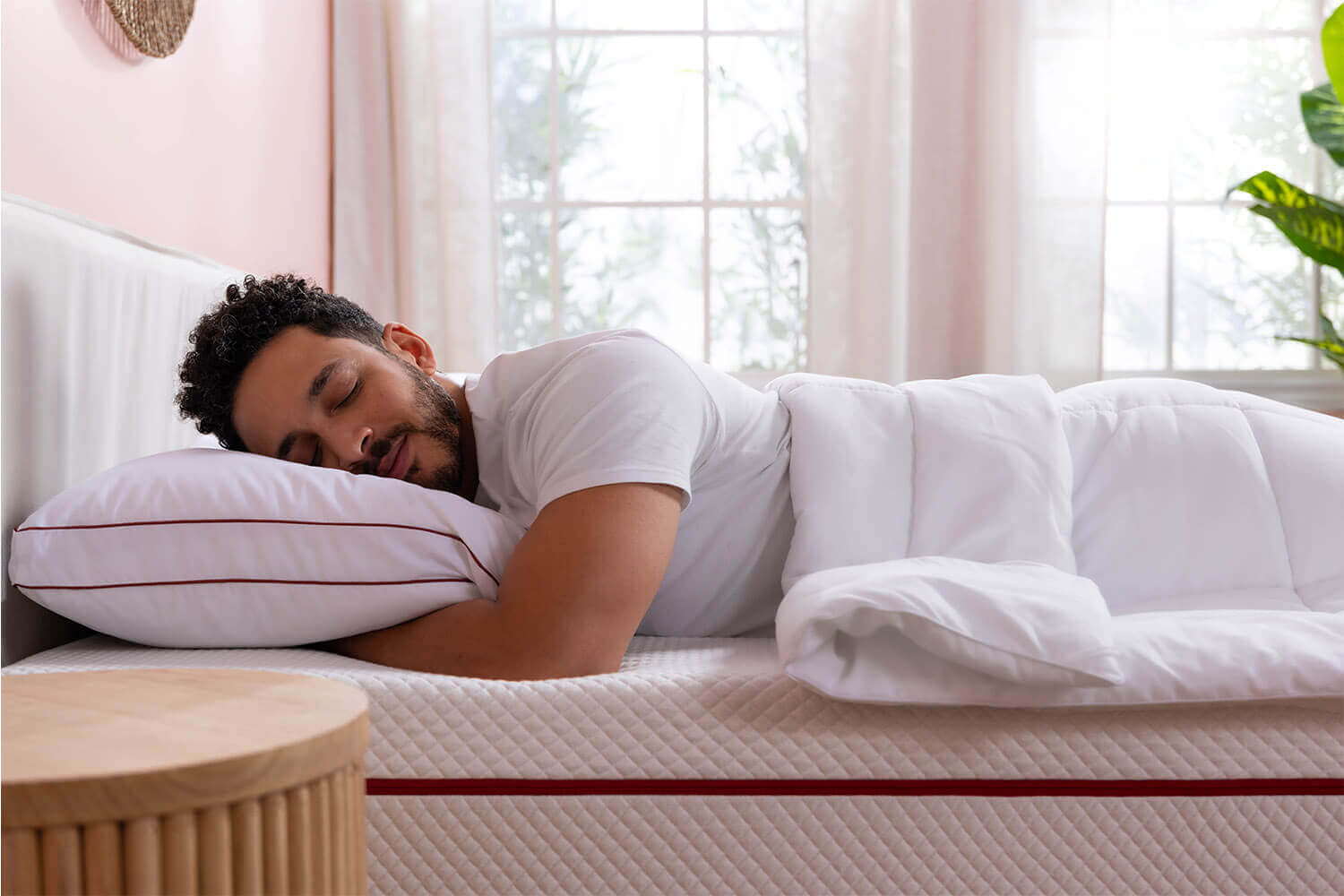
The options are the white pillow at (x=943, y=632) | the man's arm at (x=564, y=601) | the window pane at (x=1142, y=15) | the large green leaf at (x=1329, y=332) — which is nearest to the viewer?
the white pillow at (x=943, y=632)

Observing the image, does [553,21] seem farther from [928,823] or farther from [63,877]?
[63,877]

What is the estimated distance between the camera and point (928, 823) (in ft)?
2.88

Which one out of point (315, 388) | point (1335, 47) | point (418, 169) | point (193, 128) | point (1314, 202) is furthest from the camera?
point (418, 169)

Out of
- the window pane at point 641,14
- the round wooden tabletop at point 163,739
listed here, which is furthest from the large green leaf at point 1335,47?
the round wooden tabletop at point 163,739

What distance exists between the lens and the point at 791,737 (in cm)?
89

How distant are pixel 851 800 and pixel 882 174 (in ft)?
7.45

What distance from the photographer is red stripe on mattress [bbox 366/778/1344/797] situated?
2.88ft

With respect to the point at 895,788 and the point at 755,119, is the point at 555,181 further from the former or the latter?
the point at 895,788

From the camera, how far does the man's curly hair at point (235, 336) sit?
132 cm

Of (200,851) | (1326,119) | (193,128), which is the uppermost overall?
(1326,119)

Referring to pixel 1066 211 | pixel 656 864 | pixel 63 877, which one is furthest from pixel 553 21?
pixel 63 877

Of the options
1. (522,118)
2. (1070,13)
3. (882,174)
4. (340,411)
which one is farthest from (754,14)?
(340,411)

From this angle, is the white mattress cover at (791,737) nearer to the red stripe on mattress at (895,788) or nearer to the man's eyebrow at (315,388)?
the red stripe on mattress at (895,788)

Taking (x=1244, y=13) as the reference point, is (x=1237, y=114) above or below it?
below
